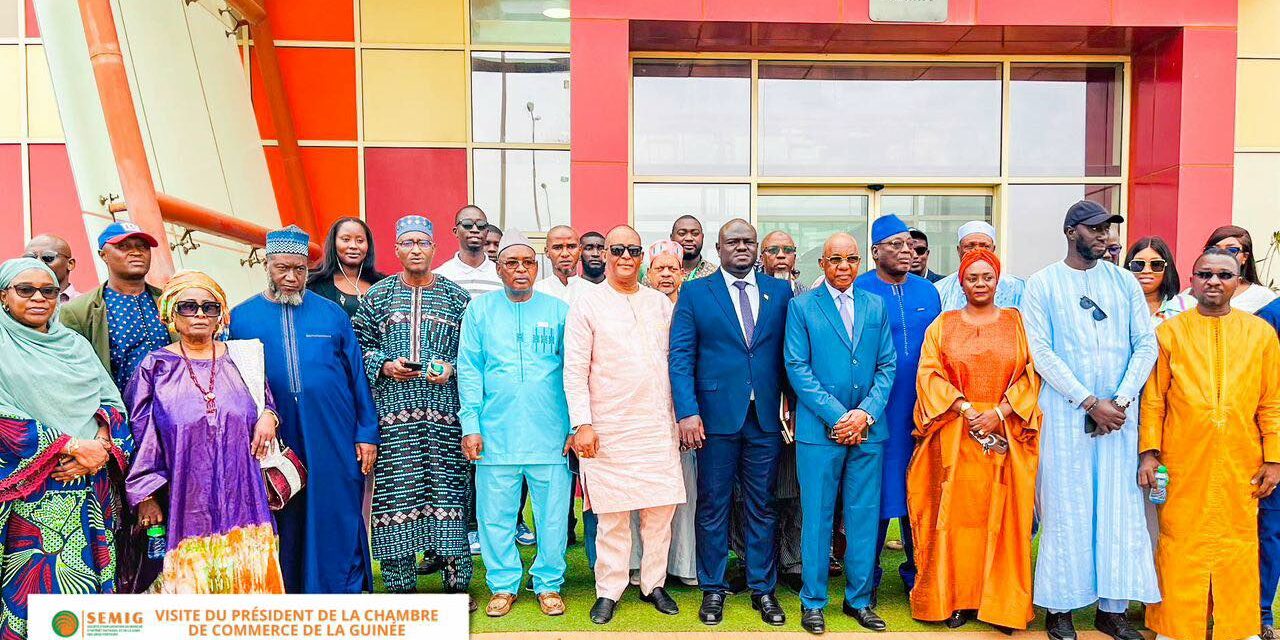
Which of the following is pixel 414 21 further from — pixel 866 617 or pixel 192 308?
pixel 866 617

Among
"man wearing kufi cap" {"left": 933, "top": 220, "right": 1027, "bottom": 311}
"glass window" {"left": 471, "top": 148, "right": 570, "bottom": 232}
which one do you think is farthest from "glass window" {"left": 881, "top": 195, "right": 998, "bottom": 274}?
"glass window" {"left": 471, "top": 148, "right": 570, "bottom": 232}

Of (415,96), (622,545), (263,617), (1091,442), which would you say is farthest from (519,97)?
(263,617)

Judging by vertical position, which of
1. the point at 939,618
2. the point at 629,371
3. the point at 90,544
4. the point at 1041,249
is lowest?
the point at 939,618

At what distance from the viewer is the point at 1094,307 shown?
3818 millimetres

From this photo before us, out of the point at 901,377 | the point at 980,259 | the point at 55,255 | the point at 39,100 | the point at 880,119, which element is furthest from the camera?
the point at 880,119

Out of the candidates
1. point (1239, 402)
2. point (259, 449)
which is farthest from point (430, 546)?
point (1239, 402)

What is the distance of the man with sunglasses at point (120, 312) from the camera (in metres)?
3.53

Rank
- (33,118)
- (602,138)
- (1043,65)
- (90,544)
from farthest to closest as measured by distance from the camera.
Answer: (1043,65) → (33,118) → (602,138) → (90,544)

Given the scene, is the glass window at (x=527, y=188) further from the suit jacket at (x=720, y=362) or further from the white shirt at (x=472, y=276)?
the suit jacket at (x=720, y=362)

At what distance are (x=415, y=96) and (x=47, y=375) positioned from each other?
5.86 metres

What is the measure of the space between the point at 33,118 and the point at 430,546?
6920 mm

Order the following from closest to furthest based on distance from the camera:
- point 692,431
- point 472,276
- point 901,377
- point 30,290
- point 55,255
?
point 30,290
point 692,431
point 901,377
point 55,255
point 472,276

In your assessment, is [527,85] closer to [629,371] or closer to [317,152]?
[317,152]

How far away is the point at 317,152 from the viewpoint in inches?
330
